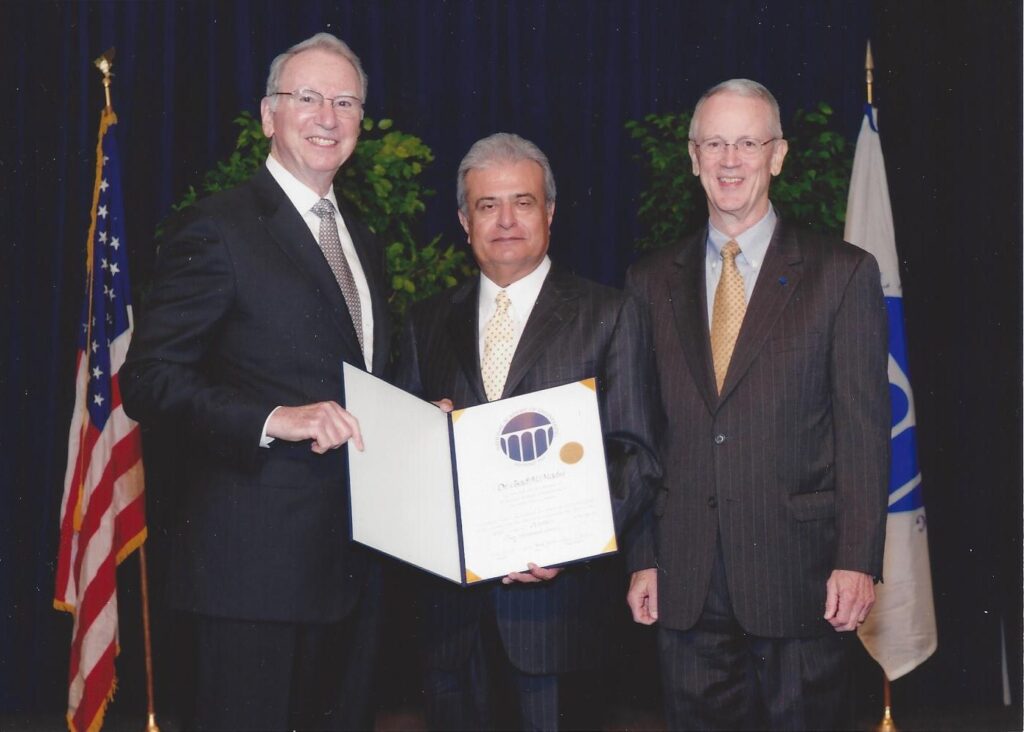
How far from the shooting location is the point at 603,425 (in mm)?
2436

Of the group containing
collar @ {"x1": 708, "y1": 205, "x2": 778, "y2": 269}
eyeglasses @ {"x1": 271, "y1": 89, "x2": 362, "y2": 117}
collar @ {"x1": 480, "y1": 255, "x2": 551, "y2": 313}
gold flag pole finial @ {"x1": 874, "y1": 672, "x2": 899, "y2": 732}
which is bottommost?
gold flag pole finial @ {"x1": 874, "y1": 672, "x2": 899, "y2": 732}

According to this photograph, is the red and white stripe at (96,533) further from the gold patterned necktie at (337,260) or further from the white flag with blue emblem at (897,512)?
the white flag with blue emblem at (897,512)

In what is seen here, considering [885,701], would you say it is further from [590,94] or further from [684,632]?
[590,94]

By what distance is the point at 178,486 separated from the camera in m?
2.44

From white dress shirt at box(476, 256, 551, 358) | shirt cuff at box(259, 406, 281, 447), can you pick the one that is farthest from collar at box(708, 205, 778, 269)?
Answer: shirt cuff at box(259, 406, 281, 447)

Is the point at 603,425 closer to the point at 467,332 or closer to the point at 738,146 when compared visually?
the point at 467,332

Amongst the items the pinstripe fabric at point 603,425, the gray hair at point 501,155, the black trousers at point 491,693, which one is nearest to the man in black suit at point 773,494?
the pinstripe fabric at point 603,425

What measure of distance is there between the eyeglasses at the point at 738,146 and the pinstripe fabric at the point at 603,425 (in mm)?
409

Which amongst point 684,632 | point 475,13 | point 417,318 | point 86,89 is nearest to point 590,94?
point 475,13

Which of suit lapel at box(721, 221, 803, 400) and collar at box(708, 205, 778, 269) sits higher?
collar at box(708, 205, 778, 269)

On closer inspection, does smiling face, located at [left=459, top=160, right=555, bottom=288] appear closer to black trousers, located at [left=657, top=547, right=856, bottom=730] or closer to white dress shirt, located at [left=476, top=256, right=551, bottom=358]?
white dress shirt, located at [left=476, top=256, right=551, bottom=358]

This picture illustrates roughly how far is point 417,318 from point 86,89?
269 cm

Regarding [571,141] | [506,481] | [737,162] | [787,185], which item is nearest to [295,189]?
[506,481]

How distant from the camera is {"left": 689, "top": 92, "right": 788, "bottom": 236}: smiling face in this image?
105 inches
